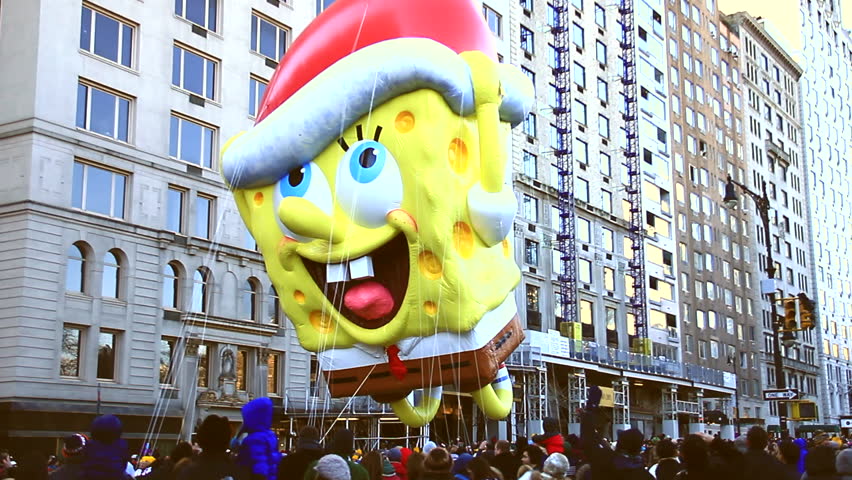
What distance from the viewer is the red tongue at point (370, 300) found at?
1441 centimetres

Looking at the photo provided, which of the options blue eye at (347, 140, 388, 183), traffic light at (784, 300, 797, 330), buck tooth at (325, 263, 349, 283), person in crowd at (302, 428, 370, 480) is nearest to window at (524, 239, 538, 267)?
traffic light at (784, 300, 797, 330)

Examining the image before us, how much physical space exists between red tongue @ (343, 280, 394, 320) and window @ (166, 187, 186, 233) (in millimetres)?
23307

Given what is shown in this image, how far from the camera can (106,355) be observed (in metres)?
33.7

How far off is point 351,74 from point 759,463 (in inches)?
310

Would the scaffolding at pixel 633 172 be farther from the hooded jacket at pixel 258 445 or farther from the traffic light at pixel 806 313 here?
the hooded jacket at pixel 258 445

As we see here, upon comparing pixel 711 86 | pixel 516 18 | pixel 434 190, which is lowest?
pixel 434 190

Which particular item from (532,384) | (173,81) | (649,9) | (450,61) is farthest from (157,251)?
(649,9)

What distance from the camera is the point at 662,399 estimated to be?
62.4 metres

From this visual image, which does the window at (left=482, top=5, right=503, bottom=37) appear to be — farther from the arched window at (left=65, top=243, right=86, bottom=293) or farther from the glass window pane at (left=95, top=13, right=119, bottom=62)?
the arched window at (left=65, top=243, right=86, bottom=293)

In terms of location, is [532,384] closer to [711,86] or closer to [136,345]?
[136,345]

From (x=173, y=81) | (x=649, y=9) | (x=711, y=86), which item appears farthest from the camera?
(x=711, y=86)

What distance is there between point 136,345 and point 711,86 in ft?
195

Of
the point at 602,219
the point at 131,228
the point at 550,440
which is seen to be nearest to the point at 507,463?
the point at 550,440

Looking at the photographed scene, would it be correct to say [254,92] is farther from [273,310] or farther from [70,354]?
[70,354]
